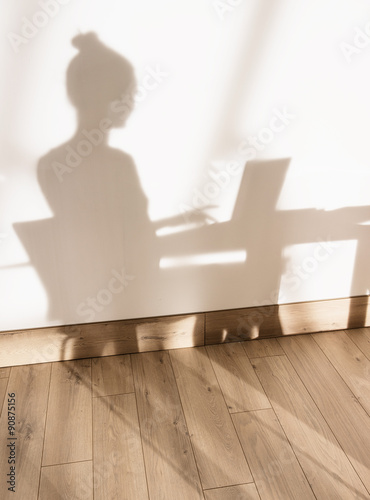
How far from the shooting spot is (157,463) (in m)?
1.89

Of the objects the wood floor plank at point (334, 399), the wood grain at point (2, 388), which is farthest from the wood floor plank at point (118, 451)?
the wood floor plank at point (334, 399)

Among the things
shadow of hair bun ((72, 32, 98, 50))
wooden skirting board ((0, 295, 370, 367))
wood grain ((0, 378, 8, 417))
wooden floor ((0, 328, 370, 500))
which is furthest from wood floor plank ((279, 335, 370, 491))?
shadow of hair bun ((72, 32, 98, 50))

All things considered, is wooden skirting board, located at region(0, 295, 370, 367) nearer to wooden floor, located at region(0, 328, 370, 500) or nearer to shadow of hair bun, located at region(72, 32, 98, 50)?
wooden floor, located at region(0, 328, 370, 500)

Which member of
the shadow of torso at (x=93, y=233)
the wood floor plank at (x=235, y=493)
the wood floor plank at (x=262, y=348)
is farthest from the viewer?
the wood floor plank at (x=262, y=348)

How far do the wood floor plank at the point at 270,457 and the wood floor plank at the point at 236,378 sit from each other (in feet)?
0.18

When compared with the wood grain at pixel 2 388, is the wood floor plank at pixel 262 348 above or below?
above

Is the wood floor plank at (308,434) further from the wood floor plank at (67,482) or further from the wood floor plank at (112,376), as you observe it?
the wood floor plank at (67,482)

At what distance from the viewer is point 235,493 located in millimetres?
1773

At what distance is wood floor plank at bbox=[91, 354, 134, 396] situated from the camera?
2.23 meters

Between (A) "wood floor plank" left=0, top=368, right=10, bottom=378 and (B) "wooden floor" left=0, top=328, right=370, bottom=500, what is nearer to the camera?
(B) "wooden floor" left=0, top=328, right=370, bottom=500

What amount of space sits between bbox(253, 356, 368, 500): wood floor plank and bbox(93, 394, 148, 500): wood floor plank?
626 mm

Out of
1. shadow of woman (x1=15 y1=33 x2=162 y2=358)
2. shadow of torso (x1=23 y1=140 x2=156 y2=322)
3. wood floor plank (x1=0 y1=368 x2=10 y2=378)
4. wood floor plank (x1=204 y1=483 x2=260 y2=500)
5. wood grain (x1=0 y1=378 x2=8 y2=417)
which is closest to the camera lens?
wood floor plank (x1=204 y1=483 x2=260 y2=500)

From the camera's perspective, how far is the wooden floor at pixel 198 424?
1808 millimetres

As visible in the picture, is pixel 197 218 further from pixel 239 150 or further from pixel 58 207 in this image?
pixel 58 207
